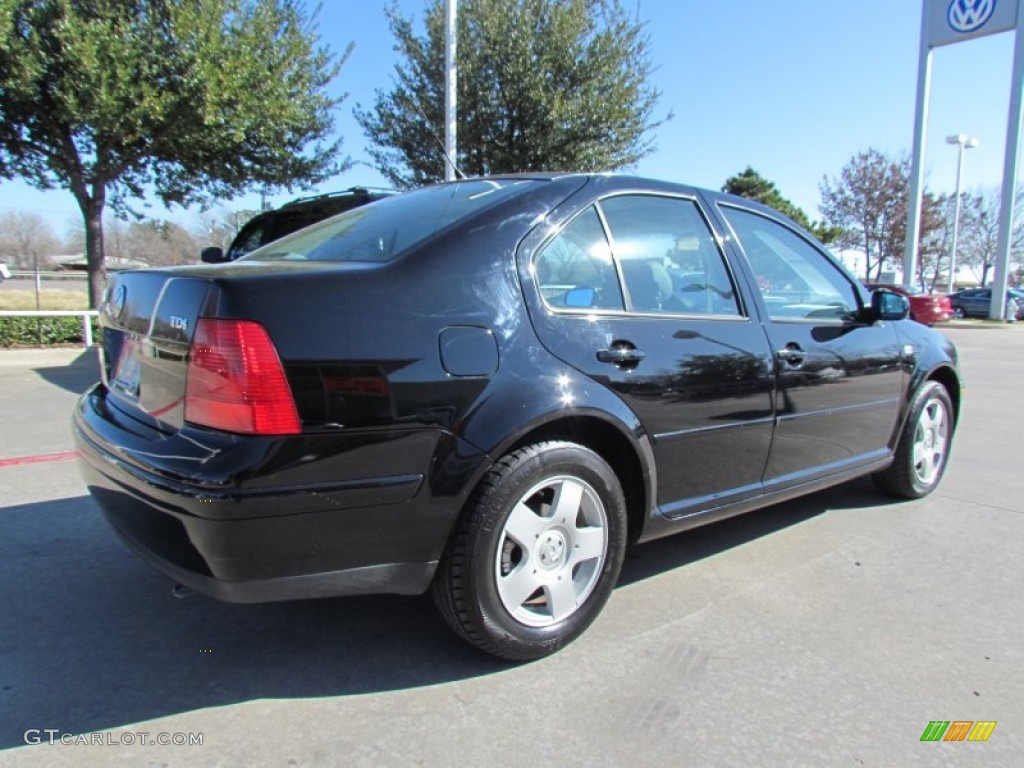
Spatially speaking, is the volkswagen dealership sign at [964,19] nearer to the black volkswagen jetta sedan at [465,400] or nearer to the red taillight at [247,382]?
the black volkswagen jetta sedan at [465,400]

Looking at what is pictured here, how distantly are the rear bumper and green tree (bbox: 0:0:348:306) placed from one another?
920 cm

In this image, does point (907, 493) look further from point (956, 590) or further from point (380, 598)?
point (380, 598)

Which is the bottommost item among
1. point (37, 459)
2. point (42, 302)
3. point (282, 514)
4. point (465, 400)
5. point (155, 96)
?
point (37, 459)

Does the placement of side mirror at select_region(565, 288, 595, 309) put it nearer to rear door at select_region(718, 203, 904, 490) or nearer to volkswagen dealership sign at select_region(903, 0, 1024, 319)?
rear door at select_region(718, 203, 904, 490)

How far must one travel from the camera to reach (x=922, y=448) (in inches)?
171

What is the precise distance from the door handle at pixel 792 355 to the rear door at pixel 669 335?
0.10m

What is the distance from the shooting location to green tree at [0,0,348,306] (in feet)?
30.3

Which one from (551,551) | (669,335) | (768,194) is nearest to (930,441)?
(669,335)

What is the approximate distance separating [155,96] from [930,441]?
10167mm

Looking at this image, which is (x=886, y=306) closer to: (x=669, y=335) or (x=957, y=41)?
(x=669, y=335)

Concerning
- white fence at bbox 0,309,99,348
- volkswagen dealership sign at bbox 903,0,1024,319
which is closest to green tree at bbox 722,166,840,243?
volkswagen dealership sign at bbox 903,0,1024,319

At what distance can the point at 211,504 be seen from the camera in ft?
6.28
